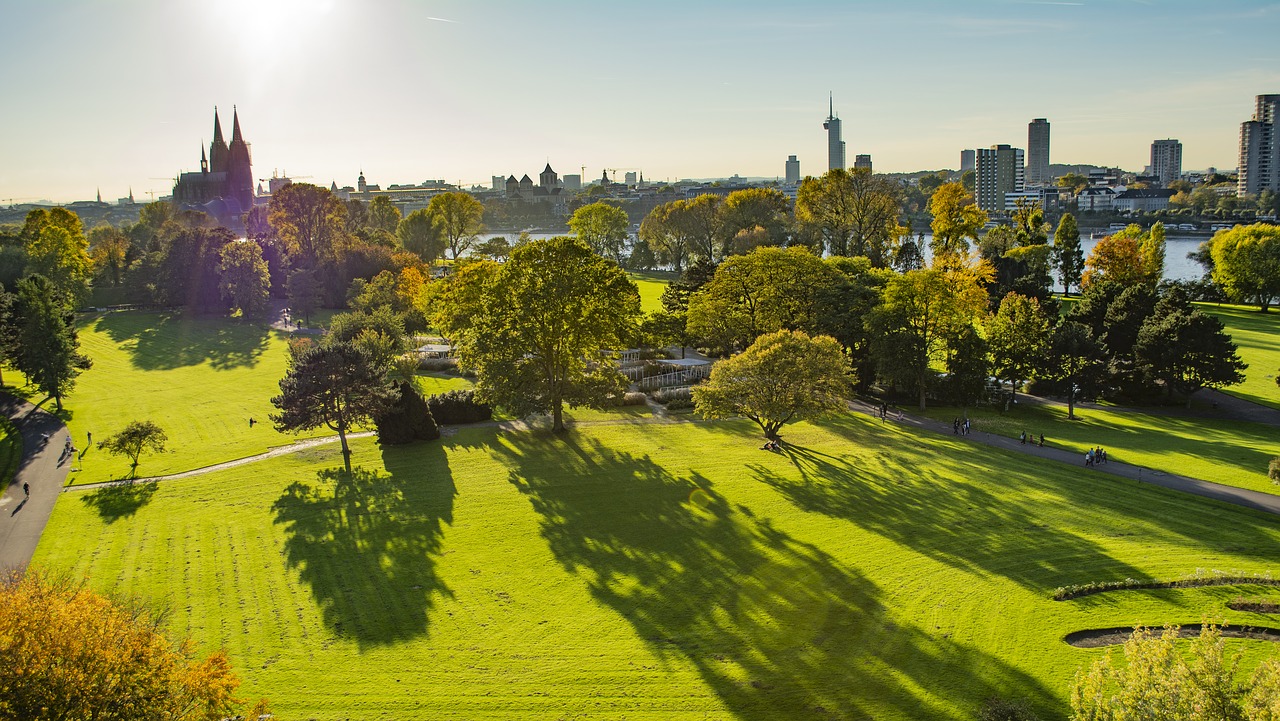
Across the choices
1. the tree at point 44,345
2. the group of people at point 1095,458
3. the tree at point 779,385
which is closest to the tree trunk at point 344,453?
the tree at point 779,385

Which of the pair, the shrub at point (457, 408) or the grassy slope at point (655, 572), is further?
the shrub at point (457, 408)

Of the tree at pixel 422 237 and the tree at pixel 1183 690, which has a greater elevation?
the tree at pixel 422 237

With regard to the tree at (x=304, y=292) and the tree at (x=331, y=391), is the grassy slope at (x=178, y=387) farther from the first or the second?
the tree at (x=304, y=292)

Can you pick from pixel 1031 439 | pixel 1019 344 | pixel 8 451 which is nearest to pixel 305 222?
pixel 8 451

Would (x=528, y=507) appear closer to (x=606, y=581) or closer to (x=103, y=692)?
(x=606, y=581)

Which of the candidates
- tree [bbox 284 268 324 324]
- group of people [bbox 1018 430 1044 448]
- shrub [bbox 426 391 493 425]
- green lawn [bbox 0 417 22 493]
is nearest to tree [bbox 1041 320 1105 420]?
group of people [bbox 1018 430 1044 448]

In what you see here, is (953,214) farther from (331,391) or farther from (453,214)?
(453,214)

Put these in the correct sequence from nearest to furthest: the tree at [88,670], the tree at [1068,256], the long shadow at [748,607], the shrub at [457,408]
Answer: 1. the tree at [88,670]
2. the long shadow at [748,607]
3. the shrub at [457,408]
4. the tree at [1068,256]

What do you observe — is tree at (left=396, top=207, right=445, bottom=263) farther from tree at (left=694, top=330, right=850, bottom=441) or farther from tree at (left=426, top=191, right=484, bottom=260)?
tree at (left=694, top=330, right=850, bottom=441)
